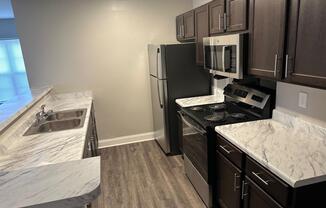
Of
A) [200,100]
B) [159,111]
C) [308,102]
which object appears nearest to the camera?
[308,102]

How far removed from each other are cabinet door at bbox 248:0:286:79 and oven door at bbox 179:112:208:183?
0.77 metres

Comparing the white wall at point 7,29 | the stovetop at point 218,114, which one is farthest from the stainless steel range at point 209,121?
the white wall at point 7,29

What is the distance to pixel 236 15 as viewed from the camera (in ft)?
6.68

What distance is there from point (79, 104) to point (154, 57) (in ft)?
4.25

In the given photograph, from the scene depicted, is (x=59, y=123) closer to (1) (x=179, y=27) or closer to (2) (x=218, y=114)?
(2) (x=218, y=114)

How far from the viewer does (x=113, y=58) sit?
3854mm

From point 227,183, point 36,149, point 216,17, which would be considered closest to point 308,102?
point 227,183

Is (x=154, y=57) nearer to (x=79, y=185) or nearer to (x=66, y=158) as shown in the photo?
(x=66, y=158)

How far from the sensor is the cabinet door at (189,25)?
10.2 feet

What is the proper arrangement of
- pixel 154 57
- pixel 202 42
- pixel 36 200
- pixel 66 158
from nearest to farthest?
pixel 36 200 < pixel 66 158 < pixel 202 42 < pixel 154 57

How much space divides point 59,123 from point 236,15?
2123 millimetres

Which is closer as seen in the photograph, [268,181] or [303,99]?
[268,181]

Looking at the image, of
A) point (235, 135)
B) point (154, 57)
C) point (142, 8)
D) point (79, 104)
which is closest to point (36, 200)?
point (235, 135)

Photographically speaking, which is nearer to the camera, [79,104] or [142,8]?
[79,104]
